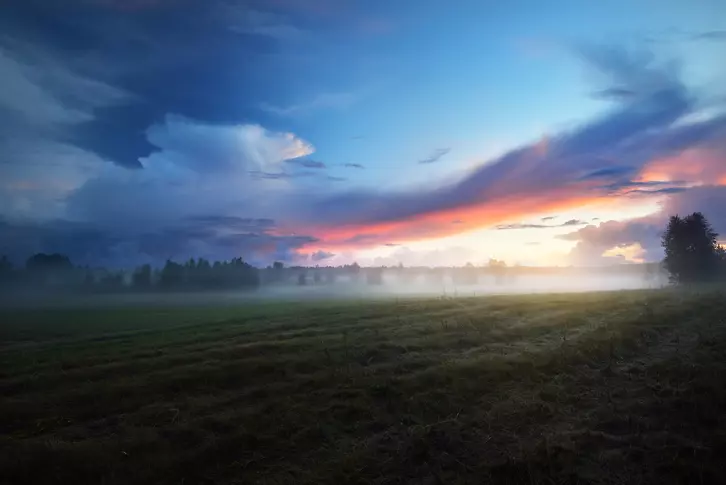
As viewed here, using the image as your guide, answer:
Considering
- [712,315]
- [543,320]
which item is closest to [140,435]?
[543,320]

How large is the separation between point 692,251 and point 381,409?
90891mm

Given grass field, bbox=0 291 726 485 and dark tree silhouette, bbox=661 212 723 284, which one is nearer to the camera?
grass field, bbox=0 291 726 485

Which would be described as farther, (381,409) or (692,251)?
(692,251)

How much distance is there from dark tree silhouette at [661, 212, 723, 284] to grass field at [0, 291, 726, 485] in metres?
67.7

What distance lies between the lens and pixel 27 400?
55.2 ft

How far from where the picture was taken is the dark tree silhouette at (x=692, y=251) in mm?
79688

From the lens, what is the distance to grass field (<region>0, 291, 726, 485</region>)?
11.8 meters

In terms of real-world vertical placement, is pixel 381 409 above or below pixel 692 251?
below

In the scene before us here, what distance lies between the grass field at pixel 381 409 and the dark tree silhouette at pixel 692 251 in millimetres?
67686

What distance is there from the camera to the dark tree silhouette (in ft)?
261

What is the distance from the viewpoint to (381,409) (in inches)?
617

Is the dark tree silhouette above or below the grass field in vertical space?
above

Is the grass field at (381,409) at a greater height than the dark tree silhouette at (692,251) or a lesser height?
lesser

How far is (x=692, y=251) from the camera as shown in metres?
80.4
